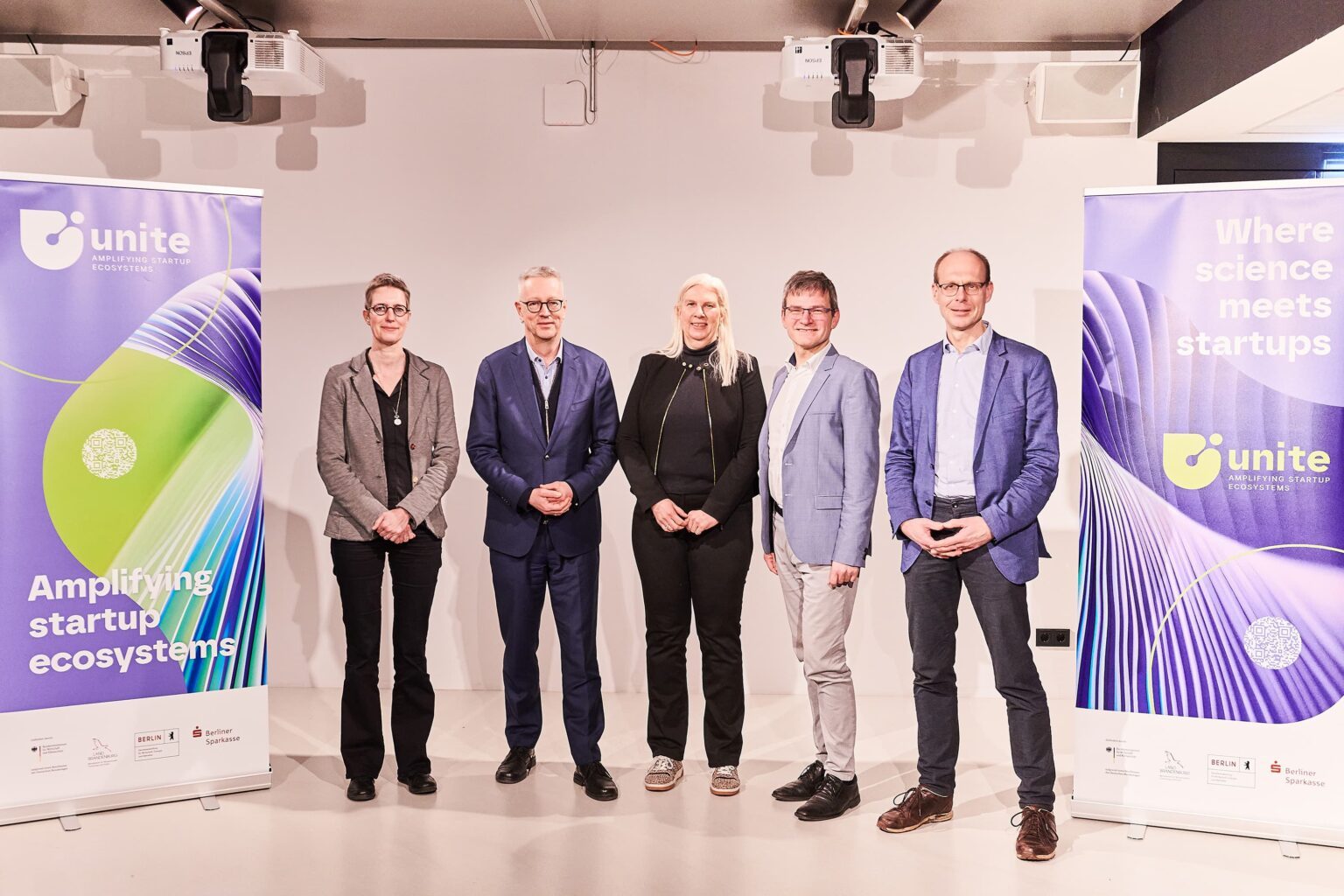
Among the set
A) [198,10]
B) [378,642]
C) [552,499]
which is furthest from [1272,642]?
[198,10]

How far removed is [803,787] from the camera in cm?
351

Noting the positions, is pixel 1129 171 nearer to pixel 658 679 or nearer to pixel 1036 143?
pixel 1036 143

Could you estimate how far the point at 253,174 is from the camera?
492 centimetres

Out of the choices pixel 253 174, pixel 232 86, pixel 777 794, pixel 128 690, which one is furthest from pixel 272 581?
pixel 777 794

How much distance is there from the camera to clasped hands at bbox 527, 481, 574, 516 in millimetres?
3449

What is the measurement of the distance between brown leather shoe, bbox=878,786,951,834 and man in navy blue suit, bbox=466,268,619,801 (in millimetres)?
914

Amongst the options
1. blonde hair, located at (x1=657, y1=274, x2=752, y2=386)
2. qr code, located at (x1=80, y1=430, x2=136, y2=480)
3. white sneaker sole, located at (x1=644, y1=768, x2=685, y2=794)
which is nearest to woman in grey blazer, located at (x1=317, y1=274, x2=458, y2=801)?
qr code, located at (x1=80, y1=430, x2=136, y2=480)

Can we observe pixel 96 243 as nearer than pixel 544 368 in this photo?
Yes

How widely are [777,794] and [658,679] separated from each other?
0.56m

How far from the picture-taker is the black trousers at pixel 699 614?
136 inches

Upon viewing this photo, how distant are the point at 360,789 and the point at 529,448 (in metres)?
1.28

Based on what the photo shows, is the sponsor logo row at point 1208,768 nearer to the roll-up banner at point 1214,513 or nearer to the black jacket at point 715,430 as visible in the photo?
the roll-up banner at point 1214,513

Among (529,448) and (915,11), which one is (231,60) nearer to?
(529,448)

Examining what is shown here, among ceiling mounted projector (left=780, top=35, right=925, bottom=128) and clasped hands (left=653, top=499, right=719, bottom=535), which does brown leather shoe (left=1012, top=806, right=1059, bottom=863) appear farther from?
ceiling mounted projector (left=780, top=35, right=925, bottom=128)
